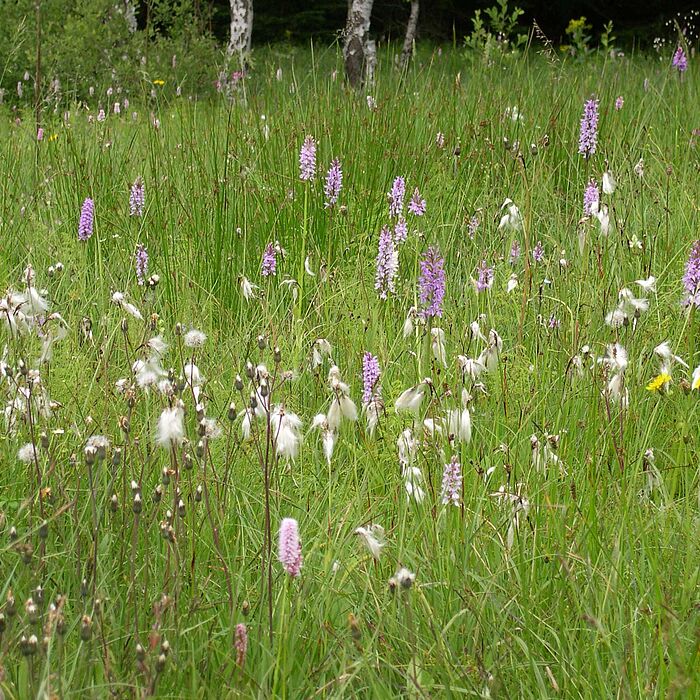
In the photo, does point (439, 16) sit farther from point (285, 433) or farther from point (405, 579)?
point (405, 579)

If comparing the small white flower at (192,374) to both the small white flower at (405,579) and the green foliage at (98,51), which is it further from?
the green foliage at (98,51)

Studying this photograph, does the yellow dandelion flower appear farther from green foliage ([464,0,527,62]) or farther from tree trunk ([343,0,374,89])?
tree trunk ([343,0,374,89])

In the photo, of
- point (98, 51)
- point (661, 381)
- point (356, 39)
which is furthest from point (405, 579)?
point (98, 51)

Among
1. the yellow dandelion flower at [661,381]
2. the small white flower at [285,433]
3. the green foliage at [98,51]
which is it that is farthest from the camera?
the green foliage at [98,51]

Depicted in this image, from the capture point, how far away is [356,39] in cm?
862

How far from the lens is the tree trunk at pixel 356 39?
322 inches

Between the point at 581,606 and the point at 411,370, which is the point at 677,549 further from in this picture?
the point at 411,370

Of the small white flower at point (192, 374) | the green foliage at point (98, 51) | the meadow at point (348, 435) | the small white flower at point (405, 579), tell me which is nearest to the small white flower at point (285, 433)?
the meadow at point (348, 435)

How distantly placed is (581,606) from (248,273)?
2.13 m

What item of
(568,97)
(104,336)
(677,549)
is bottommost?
(104,336)

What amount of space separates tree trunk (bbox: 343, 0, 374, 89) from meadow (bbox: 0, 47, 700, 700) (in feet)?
13.1

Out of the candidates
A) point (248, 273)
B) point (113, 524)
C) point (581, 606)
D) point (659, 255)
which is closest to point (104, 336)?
point (248, 273)

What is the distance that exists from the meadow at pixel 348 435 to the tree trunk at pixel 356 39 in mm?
3981

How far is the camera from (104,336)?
109 inches
